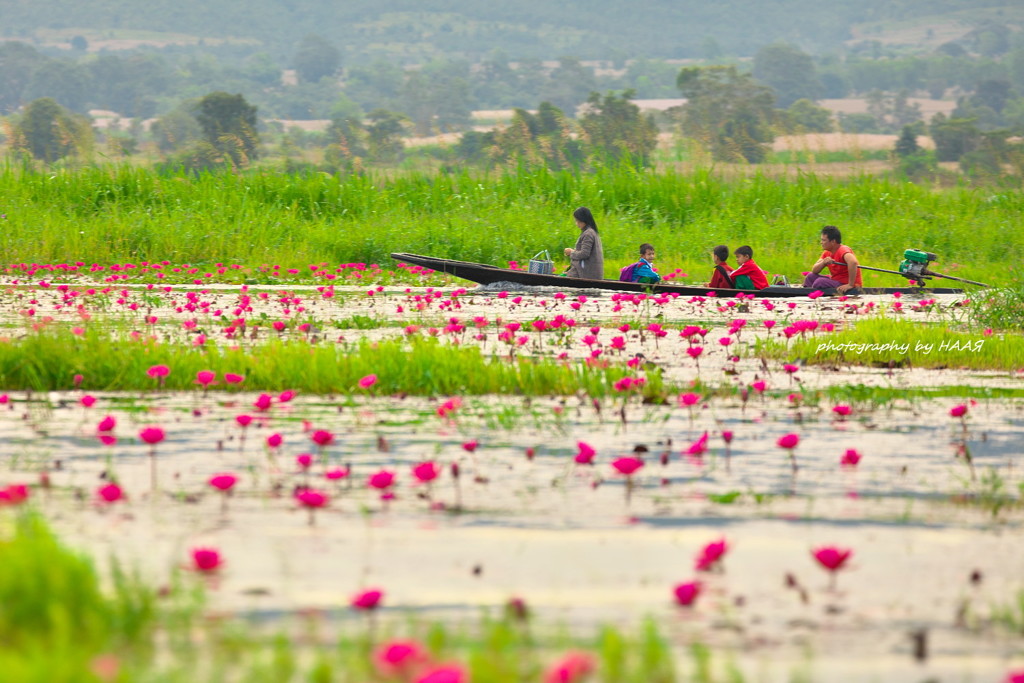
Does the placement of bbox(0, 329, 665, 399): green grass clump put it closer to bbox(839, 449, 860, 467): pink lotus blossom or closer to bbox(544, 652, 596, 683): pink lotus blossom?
bbox(839, 449, 860, 467): pink lotus blossom

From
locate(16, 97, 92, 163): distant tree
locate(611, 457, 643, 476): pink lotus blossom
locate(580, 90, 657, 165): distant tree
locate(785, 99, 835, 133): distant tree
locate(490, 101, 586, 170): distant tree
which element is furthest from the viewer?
locate(785, 99, 835, 133): distant tree

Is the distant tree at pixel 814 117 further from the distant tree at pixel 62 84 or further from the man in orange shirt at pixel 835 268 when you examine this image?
the man in orange shirt at pixel 835 268

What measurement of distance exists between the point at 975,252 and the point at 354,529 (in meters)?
17.4

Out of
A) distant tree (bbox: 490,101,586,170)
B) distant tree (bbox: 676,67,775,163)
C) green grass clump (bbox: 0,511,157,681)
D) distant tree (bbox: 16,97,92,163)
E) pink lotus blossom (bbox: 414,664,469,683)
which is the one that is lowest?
green grass clump (bbox: 0,511,157,681)

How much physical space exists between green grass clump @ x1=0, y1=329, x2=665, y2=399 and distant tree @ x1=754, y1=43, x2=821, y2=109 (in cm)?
18794

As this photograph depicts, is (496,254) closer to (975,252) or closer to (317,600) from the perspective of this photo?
(975,252)

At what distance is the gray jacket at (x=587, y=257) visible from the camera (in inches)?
623

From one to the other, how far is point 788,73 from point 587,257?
602ft

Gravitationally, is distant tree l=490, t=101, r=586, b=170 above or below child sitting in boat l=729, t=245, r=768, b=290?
above

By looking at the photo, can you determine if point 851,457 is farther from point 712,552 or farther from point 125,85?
point 125,85

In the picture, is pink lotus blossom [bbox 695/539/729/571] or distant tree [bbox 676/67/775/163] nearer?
pink lotus blossom [bbox 695/539/729/571]

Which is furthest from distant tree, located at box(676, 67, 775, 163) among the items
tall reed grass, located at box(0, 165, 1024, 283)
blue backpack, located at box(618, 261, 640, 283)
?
blue backpack, located at box(618, 261, 640, 283)

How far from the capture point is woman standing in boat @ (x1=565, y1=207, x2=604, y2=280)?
15820 millimetres

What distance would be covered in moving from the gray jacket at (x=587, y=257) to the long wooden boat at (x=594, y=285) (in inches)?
10.0
